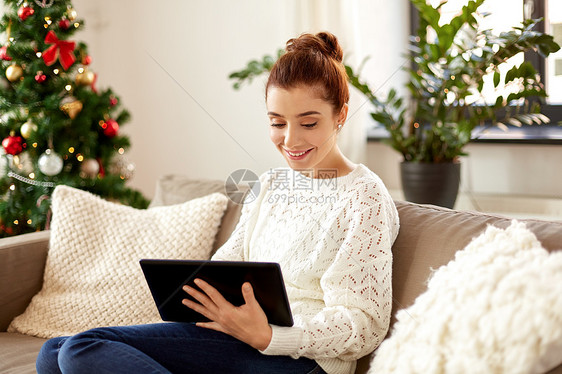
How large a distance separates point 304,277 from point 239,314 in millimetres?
200

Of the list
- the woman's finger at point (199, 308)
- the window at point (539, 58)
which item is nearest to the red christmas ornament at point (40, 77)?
the woman's finger at point (199, 308)

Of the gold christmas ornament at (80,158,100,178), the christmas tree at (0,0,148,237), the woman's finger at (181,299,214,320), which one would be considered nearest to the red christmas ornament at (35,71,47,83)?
the christmas tree at (0,0,148,237)

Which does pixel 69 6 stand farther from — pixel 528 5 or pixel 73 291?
pixel 528 5

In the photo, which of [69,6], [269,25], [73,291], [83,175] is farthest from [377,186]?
[269,25]

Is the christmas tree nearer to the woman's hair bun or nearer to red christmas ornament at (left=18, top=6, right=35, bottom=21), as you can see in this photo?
red christmas ornament at (left=18, top=6, right=35, bottom=21)

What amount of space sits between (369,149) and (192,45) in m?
1.15

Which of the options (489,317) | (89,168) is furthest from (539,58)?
(489,317)

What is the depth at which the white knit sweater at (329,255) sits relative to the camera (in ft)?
4.12

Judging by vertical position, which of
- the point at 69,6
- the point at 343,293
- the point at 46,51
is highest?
the point at 69,6

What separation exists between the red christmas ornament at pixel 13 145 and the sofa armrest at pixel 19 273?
659mm

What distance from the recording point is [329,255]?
137 centimetres

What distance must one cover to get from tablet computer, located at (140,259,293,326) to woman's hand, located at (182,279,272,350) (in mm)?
12

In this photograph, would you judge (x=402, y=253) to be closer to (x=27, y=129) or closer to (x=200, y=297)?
(x=200, y=297)

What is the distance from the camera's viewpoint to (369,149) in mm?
3078
